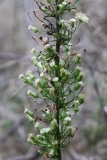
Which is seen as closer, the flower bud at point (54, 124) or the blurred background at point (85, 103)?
the flower bud at point (54, 124)

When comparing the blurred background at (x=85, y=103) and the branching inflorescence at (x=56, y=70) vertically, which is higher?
the blurred background at (x=85, y=103)

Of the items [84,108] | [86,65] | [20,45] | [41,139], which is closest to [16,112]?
[84,108]

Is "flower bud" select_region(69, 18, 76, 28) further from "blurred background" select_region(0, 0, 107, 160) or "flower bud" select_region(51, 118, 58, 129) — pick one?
"blurred background" select_region(0, 0, 107, 160)

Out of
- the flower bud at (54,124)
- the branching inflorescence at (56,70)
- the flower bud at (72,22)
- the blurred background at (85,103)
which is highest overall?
the blurred background at (85,103)

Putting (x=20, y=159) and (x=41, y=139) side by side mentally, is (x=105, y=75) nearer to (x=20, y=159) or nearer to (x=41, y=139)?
(x=20, y=159)

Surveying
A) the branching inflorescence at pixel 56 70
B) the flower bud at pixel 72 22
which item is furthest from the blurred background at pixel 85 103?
the flower bud at pixel 72 22

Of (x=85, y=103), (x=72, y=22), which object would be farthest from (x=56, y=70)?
(x=85, y=103)

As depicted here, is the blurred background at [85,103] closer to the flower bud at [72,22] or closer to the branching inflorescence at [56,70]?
the branching inflorescence at [56,70]

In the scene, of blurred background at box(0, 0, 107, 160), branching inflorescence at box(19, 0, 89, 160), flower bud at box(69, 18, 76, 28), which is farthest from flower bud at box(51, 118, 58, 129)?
blurred background at box(0, 0, 107, 160)

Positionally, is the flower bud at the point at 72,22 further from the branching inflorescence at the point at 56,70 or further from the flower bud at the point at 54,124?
the flower bud at the point at 54,124

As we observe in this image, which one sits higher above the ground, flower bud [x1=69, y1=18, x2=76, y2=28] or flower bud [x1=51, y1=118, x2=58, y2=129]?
flower bud [x1=69, y1=18, x2=76, y2=28]
